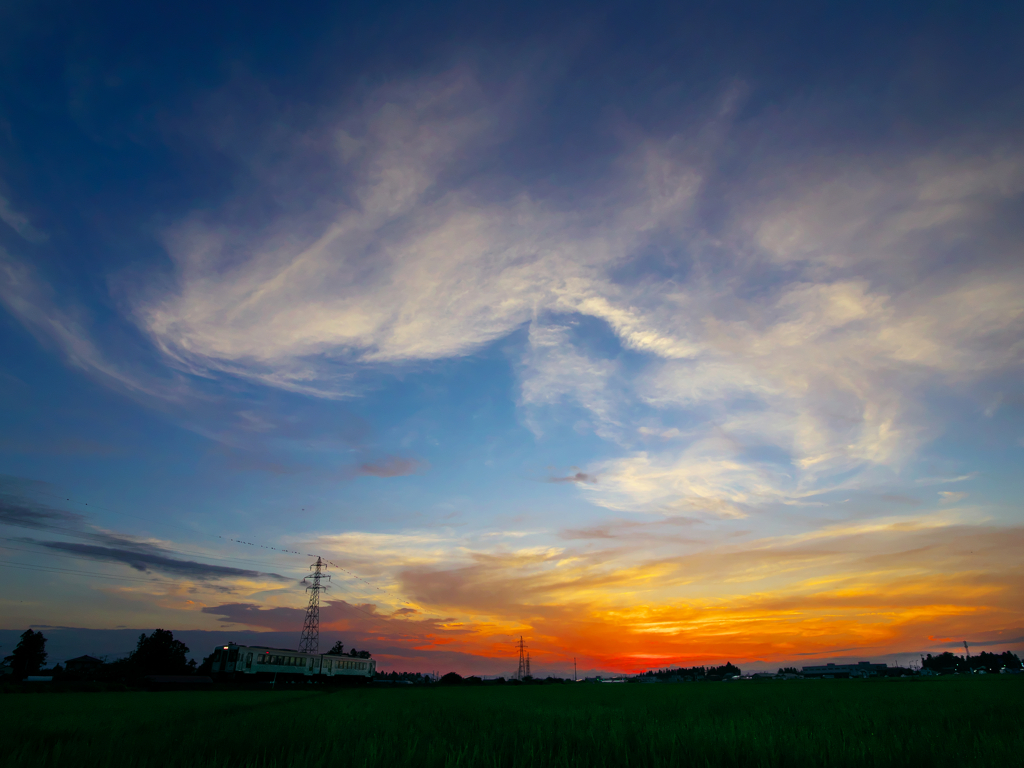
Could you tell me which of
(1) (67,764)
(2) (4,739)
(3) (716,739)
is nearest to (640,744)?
(3) (716,739)

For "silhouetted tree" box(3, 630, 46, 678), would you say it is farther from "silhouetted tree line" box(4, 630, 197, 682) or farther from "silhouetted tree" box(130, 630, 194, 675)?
"silhouetted tree" box(130, 630, 194, 675)

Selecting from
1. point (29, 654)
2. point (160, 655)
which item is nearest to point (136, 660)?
point (160, 655)

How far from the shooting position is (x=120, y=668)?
119 meters

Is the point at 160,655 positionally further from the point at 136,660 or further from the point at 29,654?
the point at 29,654

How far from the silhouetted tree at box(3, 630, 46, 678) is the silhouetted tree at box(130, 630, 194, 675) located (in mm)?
17207

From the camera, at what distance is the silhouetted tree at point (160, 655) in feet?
361

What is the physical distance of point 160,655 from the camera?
367 feet

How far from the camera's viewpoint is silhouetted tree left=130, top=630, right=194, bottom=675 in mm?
110125

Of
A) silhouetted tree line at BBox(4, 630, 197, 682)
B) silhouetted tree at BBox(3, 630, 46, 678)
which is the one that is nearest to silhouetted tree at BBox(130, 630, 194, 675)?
silhouetted tree line at BBox(4, 630, 197, 682)

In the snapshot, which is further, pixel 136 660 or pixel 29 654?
pixel 136 660

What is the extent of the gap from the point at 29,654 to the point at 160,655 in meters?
22.5

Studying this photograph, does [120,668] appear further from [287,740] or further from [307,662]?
[287,740]

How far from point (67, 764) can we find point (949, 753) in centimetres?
888

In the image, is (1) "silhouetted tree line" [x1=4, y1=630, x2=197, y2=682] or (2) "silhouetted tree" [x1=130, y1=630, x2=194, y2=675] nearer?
(1) "silhouetted tree line" [x1=4, y1=630, x2=197, y2=682]
